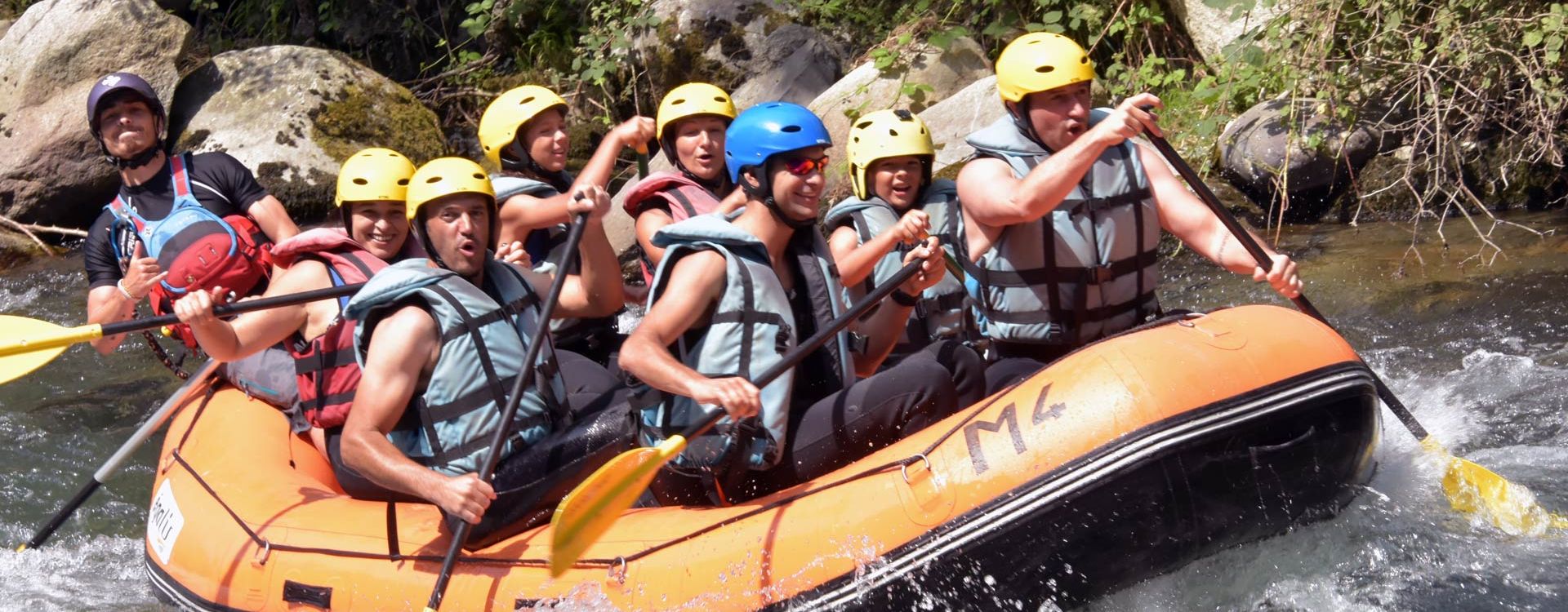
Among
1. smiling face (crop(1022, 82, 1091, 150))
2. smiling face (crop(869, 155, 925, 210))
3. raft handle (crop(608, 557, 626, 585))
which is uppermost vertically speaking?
smiling face (crop(1022, 82, 1091, 150))

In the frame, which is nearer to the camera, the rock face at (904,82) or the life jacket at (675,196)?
the life jacket at (675,196)

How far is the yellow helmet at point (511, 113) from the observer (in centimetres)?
499

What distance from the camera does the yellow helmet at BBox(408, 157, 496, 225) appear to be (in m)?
3.75

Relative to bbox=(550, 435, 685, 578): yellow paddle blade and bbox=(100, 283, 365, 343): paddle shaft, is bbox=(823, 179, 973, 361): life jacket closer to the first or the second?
bbox=(550, 435, 685, 578): yellow paddle blade

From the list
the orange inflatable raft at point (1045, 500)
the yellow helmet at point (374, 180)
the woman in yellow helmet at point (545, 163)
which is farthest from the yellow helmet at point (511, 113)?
the orange inflatable raft at point (1045, 500)

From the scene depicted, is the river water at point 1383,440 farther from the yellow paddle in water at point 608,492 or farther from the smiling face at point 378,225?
the smiling face at point 378,225

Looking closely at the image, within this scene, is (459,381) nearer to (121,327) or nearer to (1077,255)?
(121,327)

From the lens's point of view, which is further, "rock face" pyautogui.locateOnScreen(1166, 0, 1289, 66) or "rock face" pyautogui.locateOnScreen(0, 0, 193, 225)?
"rock face" pyautogui.locateOnScreen(0, 0, 193, 225)

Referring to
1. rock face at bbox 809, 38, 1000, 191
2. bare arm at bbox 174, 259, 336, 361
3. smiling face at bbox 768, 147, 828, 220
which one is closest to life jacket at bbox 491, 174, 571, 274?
bare arm at bbox 174, 259, 336, 361

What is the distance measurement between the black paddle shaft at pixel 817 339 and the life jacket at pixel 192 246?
2126 mm

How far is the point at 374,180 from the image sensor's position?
4.50 m

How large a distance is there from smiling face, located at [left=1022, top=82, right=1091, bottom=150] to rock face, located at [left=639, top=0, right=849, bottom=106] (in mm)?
5475

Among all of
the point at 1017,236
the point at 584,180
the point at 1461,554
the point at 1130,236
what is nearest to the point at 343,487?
the point at 584,180

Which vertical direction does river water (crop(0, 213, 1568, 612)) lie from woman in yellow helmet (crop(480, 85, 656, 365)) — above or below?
below
